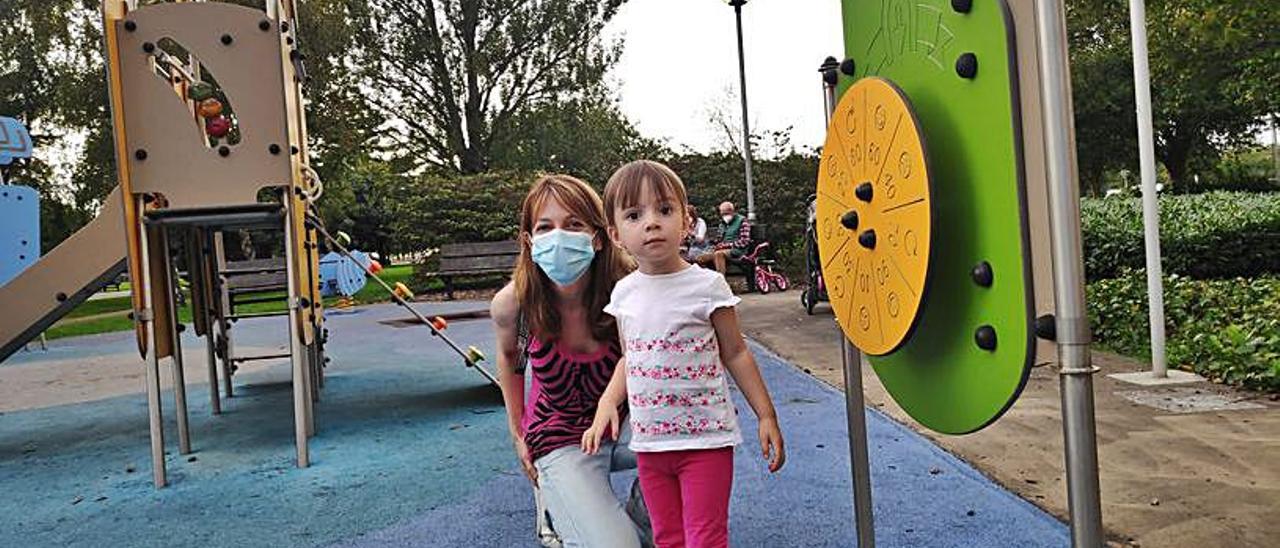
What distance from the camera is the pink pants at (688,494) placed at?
6.64ft

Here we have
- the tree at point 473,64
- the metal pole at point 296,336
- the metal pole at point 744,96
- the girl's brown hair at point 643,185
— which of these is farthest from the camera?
the tree at point 473,64

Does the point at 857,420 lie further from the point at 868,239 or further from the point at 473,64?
the point at 473,64

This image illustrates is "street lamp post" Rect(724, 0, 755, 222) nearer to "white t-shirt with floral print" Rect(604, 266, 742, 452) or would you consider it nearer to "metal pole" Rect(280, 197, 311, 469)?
"metal pole" Rect(280, 197, 311, 469)

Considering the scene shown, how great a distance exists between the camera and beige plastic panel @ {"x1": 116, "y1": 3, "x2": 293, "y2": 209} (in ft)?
14.1

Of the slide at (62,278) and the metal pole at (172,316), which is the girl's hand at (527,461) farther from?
the slide at (62,278)

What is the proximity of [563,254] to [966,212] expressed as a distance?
1.07m

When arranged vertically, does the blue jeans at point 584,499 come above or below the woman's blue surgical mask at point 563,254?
below

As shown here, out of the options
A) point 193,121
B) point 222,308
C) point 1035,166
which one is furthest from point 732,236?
point 1035,166

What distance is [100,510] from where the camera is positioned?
3.94 meters

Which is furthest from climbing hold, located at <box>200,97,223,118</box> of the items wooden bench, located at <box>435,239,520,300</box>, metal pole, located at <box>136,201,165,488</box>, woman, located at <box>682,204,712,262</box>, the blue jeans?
wooden bench, located at <box>435,239,520,300</box>

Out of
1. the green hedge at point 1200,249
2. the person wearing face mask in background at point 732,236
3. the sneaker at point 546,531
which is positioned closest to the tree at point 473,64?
the person wearing face mask in background at point 732,236

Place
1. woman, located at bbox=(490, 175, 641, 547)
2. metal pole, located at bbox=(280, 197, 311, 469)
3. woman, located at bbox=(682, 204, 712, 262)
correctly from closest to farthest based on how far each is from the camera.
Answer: woman, located at bbox=(490, 175, 641, 547), metal pole, located at bbox=(280, 197, 311, 469), woman, located at bbox=(682, 204, 712, 262)

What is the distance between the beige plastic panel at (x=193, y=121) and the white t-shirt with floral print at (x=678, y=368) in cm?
293

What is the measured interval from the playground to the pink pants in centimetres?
1
